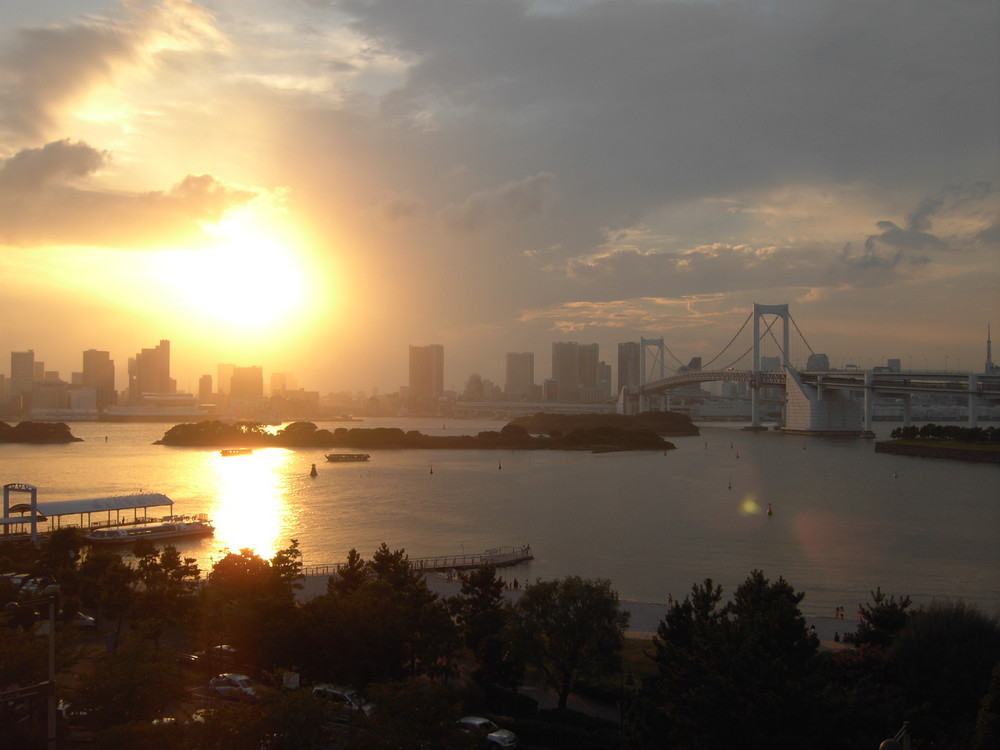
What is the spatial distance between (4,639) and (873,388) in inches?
954

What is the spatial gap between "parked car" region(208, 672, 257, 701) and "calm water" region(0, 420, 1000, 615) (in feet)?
10.6

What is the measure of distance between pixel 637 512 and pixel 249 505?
5.34 metres

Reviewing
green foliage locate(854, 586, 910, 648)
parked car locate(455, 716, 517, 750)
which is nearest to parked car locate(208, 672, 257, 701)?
parked car locate(455, 716, 517, 750)

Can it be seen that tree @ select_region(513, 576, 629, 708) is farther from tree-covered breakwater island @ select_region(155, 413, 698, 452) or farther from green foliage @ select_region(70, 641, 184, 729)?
tree-covered breakwater island @ select_region(155, 413, 698, 452)

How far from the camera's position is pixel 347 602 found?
3.85m

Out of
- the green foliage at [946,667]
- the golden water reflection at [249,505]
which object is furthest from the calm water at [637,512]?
the green foliage at [946,667]

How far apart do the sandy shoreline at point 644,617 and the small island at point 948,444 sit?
13297 mm

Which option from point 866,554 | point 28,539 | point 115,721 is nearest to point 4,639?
point 115,721

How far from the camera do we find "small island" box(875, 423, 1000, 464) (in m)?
16.9

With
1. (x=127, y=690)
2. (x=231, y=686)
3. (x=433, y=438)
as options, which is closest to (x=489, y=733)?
(x=231, y=686)

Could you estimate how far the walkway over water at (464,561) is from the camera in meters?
6.77

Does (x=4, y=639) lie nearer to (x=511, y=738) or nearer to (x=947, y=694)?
(x=511, y=738)

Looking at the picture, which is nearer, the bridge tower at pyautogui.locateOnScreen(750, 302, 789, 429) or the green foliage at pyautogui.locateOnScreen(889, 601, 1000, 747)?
the green foliage at pyautogui.locateOnScreen(889, 601, 1000, 747)

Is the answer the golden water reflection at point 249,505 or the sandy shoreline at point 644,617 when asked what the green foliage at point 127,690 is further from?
the golden water reflection at point 249,505
